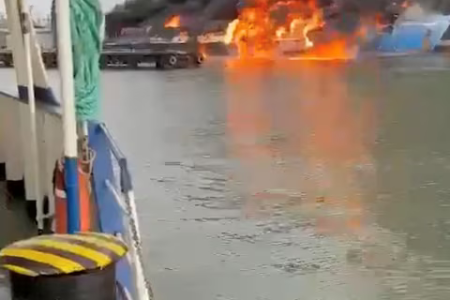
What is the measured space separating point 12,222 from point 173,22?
166ft

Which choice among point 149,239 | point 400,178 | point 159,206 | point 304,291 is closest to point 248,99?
point 400,178

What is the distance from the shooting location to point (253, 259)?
7.40 m

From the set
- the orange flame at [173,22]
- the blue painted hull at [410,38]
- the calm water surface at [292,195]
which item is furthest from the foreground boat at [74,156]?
the orange flame at [173,22]

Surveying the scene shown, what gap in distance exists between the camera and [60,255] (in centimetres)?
353

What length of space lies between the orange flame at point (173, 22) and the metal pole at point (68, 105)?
52005 mm

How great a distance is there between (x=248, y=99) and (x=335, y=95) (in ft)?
7.10

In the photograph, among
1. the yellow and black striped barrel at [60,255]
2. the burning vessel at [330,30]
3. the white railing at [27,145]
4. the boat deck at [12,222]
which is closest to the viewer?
the yellow and black striped barrel at [60,255]

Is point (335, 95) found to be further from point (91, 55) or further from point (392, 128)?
point (91, 55)

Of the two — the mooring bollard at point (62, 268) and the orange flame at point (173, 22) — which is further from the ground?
the mooring bollard at point (62, 268)

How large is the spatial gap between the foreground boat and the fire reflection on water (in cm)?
268

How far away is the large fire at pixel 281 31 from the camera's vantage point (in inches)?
1884

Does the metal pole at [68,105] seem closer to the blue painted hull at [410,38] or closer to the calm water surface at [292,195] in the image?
the calm water surface at [292,195]

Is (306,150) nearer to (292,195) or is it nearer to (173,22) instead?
(292,195)

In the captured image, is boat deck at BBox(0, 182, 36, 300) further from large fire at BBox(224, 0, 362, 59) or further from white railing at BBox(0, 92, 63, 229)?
large fire at BBox(224, 0, 362, 59)
